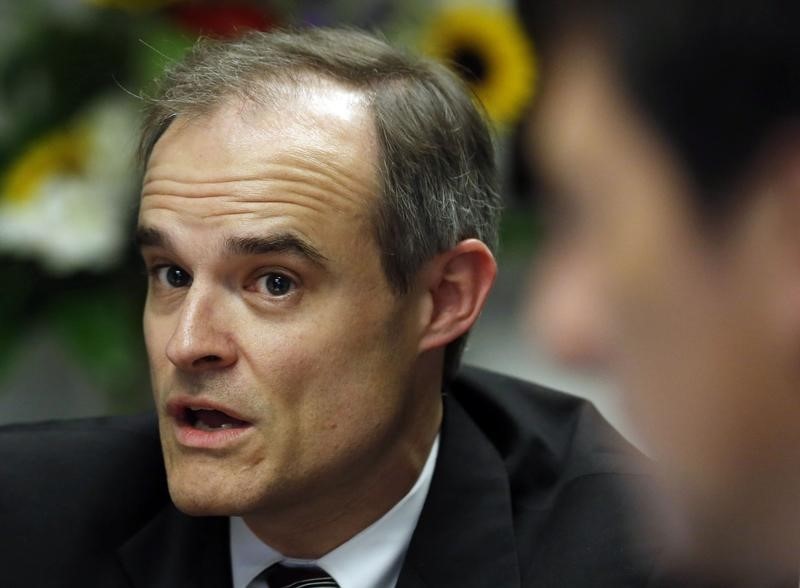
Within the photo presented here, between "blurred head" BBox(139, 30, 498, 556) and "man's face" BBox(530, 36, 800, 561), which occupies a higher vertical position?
"man's face" BBox(530, 36, 800, 561)

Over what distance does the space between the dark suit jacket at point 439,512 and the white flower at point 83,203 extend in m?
0.81

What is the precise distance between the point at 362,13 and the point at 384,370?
1.66 meters

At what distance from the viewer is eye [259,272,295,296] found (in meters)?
1.88

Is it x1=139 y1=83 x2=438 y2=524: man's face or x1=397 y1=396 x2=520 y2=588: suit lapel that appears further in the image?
x1=397 y1=396 x2=520 y2=588: suit lapel

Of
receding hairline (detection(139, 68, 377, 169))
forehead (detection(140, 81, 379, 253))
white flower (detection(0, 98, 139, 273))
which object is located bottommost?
white flower (detection(0, 98, 139, 273))

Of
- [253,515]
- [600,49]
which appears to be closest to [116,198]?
[253,515]

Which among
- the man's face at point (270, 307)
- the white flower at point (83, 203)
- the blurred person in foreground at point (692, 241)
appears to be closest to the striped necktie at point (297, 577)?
the man's face at point (270, 307)

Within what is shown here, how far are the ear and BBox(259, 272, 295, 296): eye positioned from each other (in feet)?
0.85

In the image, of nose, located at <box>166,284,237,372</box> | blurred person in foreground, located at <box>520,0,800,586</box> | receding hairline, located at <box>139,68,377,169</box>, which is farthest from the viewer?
receding hairline, located at <box>139,68,377,169</box>

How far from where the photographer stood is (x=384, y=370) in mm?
1959

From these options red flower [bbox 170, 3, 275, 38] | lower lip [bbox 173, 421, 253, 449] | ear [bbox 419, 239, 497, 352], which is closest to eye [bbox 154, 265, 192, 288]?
lower lip [bbox 173, 421, 253, 449]

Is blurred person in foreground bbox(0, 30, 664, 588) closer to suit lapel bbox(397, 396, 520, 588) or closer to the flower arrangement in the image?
suit lapel bbox(397, 396, 520, 588)

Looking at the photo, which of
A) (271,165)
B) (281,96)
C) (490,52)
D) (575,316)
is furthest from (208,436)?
(490,52)

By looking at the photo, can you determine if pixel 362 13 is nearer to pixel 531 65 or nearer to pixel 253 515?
pixel 531 65
